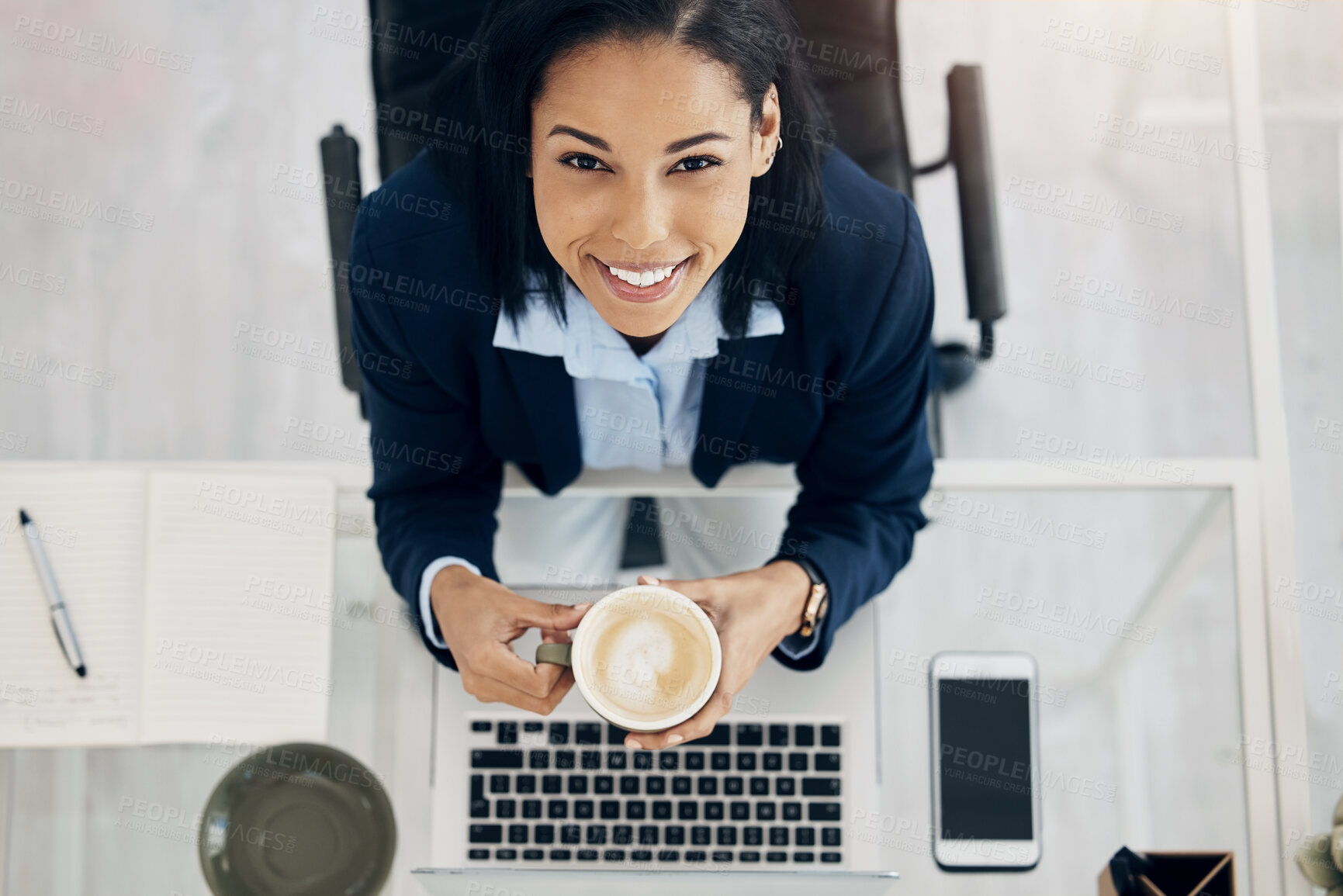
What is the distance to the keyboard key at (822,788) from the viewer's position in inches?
40.3

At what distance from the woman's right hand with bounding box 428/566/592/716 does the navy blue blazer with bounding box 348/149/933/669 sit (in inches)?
2.0

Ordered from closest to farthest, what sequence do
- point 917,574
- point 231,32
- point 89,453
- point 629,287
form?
point 629,287
point 917,574
point 89,453
point 231,32

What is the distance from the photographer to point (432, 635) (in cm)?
102

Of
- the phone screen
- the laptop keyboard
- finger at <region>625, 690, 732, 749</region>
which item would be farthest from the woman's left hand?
the phone screen

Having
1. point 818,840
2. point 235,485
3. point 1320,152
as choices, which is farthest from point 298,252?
point 1320,152

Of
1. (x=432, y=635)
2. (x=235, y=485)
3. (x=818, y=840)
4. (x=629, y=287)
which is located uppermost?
(x=629, y=287)

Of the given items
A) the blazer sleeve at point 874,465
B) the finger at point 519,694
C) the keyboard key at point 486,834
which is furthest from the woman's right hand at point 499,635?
the blazer sleeve at point 874,465

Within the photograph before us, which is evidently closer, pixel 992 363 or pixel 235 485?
pixel 235 485

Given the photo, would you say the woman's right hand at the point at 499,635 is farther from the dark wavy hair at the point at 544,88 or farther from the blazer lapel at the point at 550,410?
the dark wavy hair at the point at 544,88

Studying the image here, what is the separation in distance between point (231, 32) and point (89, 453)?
0.89m

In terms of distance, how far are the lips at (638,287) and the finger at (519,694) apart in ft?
1.08

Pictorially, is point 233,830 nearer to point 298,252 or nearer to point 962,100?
point 962,100

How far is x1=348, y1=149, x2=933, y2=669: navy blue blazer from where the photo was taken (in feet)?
3.22

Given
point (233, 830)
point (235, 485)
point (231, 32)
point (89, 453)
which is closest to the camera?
point (233, 830)
